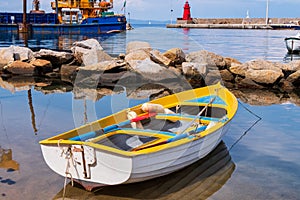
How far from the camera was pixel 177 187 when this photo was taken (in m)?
5.63

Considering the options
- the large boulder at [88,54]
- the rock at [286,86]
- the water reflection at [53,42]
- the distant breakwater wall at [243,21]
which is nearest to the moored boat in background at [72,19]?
the water reflection at [53,42]

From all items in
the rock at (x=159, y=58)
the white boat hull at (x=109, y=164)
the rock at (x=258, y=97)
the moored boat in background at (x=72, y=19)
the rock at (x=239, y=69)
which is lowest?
the rock at (x=258, y=97)

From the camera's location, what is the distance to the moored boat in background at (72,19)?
4597 cm

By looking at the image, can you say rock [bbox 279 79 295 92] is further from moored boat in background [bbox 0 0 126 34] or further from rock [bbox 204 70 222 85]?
moored boat in background [bbox 0 0 126 34]

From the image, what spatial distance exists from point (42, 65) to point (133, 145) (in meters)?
11.3

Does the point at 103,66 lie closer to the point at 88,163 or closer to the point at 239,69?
the point at 239,69

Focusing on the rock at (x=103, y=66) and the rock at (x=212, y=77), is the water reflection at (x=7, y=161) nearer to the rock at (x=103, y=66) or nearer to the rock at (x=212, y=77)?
the rock at (x=103, y=66)

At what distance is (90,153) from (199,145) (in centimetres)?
191

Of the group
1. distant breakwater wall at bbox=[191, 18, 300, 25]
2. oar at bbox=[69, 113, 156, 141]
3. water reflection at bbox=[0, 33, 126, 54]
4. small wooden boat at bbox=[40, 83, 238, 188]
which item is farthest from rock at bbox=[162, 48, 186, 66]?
distant breakwater wall at bbox=[191, 18, 300, 25]

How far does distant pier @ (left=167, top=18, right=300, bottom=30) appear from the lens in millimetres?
81831

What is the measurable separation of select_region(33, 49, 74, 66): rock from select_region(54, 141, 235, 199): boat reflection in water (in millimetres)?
11945

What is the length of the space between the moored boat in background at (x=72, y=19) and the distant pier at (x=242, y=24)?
44109 mm

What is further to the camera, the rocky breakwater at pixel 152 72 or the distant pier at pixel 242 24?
the distant pier at pixel 242 24

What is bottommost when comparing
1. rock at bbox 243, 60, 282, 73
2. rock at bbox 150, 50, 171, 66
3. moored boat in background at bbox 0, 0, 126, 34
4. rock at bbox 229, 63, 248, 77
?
rock at bbox 229, 63, 248, 77
